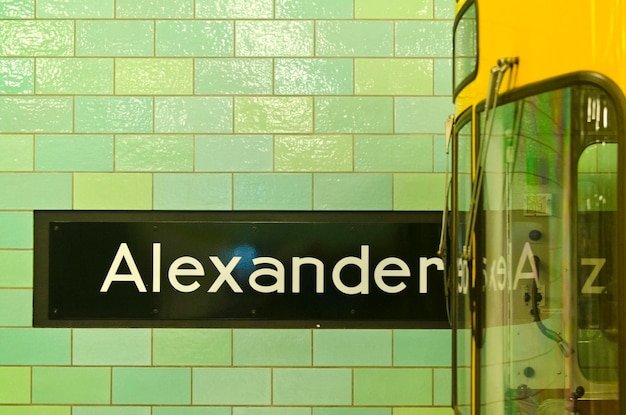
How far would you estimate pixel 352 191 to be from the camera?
3127 millimetres

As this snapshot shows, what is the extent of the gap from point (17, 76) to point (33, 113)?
168 millimetres

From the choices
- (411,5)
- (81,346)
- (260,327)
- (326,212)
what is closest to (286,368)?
(260,327)

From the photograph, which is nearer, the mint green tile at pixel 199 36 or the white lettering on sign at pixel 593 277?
the white lettering on sign at pixel 593 277

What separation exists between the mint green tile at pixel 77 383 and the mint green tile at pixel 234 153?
3.13ft

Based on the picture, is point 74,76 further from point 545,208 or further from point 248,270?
point 545,208

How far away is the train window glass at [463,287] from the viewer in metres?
2.00

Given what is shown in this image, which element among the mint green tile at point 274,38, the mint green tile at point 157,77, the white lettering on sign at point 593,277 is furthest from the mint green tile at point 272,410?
the white lettering on sign at point 593,277

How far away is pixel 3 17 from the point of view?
314cm

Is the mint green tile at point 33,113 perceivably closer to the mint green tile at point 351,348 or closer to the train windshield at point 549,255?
the mint green tile at point 351,348

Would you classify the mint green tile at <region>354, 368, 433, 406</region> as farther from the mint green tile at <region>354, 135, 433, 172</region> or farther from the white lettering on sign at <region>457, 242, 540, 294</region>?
the white lettering on sign at <region>457, 242, 540, 294</region>

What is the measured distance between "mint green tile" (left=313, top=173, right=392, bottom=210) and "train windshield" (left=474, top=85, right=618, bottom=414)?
1.25m

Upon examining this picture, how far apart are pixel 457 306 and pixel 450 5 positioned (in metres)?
1.46

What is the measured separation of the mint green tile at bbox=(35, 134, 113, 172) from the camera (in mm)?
3141

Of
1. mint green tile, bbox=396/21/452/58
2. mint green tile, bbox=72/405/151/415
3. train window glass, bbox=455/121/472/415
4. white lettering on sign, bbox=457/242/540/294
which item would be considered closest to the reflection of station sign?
mint green tile, bbox=72/405/151/415
